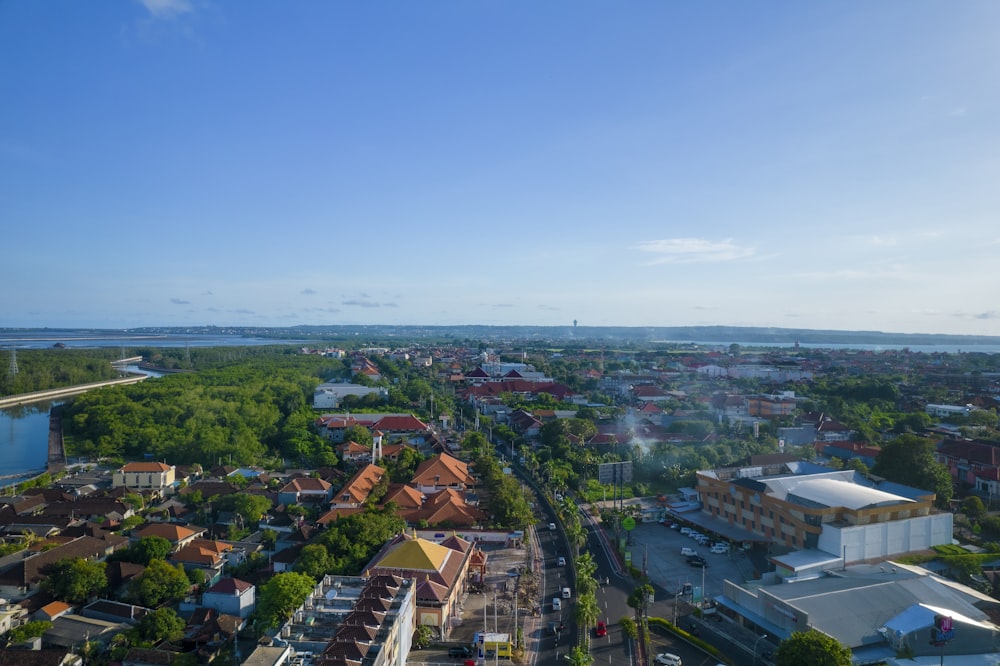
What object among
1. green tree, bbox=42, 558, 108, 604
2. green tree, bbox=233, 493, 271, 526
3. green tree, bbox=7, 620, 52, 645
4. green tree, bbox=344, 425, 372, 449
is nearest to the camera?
green tree, bbox=7, 620, 52, 645

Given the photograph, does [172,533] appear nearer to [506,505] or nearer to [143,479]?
[143,479]

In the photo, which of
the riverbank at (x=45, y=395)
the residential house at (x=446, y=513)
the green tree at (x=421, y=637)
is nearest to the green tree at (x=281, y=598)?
the green tree at (x=421, y=637)

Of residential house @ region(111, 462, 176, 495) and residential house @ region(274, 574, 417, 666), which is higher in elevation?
residential house @ region(274, 574, 417, 666)

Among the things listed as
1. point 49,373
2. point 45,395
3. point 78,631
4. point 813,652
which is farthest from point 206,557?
point 49,373

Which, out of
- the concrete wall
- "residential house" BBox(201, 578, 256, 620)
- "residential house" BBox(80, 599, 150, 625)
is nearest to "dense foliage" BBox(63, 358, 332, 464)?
"residential house" BBox(201, 578, 256, 620)

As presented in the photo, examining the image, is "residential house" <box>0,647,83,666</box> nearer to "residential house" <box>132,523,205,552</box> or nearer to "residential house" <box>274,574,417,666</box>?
"residential house" <box>274,574,417,666</box>

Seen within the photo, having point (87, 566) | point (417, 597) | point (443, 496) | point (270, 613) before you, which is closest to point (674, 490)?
point (443, 496)

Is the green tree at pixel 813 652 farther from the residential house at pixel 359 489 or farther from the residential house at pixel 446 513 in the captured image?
the residential house at pixel 359 489

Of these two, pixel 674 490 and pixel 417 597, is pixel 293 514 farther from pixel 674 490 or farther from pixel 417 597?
pixel 674 490
